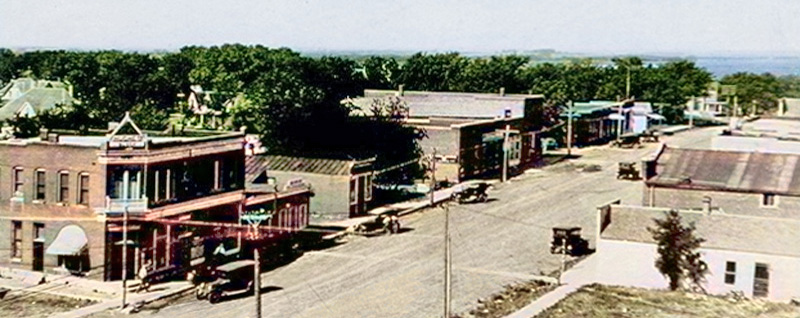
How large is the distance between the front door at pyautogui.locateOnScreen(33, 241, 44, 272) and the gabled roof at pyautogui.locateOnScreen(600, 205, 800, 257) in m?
22.9

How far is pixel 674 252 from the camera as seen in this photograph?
1634 inches

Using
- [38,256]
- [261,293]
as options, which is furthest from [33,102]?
[261,293]

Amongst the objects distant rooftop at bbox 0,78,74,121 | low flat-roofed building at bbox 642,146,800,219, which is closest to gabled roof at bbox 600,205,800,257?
low flat-roofed building at bbox 642,146,800,219

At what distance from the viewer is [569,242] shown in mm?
47969

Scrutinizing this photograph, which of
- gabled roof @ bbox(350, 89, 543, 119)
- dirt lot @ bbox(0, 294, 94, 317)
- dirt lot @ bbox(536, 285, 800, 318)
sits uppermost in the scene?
gabled roof @ bbox(350, 89, 543, 119)

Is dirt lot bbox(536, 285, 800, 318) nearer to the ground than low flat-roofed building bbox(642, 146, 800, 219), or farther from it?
nearer to the ground

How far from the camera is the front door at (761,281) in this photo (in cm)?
4031

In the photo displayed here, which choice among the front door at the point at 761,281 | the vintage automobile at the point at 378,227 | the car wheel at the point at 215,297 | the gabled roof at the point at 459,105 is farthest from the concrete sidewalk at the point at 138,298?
the gabled roof at the point at 459,105

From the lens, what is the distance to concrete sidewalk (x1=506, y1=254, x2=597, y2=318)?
122ft

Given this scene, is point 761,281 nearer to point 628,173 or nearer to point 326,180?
point 326,180

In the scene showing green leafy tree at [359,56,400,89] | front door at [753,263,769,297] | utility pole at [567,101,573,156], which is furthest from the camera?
green leafy tree at [359,56,400,89]

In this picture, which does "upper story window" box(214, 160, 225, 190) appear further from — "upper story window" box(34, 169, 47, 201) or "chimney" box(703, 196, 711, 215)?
"chimney" box(703, 196, 711, 215)

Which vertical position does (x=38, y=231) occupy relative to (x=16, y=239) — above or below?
above

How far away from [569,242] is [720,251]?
8205 mm
